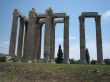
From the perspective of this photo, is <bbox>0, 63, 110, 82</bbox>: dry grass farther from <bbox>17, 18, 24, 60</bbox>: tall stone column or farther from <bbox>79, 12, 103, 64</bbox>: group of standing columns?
<bbox>17, 18, 24, 60</bbox>: tall stone column

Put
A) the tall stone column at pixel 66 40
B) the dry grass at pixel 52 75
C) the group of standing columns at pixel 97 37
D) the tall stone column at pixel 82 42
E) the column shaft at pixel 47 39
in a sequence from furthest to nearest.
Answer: the tall stone column at pixel 66 40 < the group of standing columns at pixel 97 37 < the tall stone column at pixel 82 42 < the column shaft at pixel 47 39 < the dry grass at pixel 52 75

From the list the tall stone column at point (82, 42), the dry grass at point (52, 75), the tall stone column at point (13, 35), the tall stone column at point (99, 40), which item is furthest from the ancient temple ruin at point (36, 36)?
the dry grass at point (52, 75)

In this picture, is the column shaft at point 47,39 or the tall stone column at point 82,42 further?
the tall stone column at point 82,42

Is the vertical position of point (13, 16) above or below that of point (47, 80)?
above

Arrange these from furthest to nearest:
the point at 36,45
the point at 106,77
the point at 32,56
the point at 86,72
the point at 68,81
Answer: the point at 36,45, the point at 32,56, the point at 86,72, the point at 106,77, the point at 68,81

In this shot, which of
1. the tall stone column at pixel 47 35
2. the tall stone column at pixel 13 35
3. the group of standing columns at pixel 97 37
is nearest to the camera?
the tall stone column at pixel 47 35

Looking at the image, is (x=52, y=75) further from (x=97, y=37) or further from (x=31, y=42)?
(x=97, y=37)

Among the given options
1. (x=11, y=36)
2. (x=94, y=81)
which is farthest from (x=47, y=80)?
(x=11, y=36)

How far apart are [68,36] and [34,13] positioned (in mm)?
11754

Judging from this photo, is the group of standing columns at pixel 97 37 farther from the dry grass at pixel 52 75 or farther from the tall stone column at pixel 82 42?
the dry grass at pixel 52 75

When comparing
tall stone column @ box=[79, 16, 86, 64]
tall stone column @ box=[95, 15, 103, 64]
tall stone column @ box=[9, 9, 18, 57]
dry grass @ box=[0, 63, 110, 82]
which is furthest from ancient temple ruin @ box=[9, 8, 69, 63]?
dry grass @ box=[0, 63, 110, 82]

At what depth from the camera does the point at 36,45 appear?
5684 centimetres

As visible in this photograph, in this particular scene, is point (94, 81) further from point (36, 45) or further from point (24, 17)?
point (24, 17)

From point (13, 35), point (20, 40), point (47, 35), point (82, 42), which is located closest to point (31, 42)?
point (47, 35)
